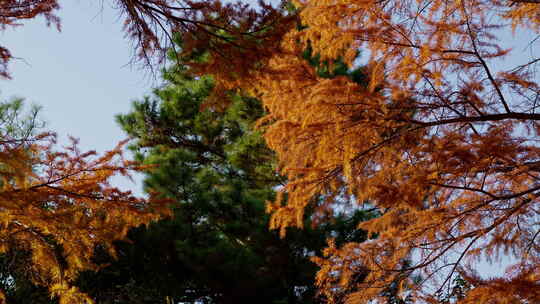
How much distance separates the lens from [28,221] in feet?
13.7

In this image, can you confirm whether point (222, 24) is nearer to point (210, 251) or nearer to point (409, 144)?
point (409, 144)

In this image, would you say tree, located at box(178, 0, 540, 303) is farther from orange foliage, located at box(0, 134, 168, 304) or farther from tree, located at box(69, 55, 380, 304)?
tree, located at box(69, 55, 380, 304)

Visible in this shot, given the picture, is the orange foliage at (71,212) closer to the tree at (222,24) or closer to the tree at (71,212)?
the tree at (71,212)

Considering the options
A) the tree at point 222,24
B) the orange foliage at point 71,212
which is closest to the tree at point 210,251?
the orange foliage at point 71,212

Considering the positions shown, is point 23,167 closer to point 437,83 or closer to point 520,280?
point 437,83

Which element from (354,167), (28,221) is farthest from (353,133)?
(28,221)

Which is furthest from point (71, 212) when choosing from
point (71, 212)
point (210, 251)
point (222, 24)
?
point (210, 251)

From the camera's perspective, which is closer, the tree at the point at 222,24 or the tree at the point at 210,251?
the tree at the point at 222,24

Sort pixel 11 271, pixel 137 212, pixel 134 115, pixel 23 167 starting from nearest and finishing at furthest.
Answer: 1. pixel 23 167
2. pixel 137 212
3. pixel 11 271
4. pixel 134 115

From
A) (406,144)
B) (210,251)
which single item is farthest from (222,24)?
(210,251)

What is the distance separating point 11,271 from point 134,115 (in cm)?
524

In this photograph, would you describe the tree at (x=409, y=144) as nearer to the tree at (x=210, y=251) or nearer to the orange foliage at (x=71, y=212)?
the orange foliage at (x=71, y=212)

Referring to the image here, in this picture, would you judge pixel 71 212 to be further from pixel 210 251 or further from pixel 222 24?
pixel 210 251

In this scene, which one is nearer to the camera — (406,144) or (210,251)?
(406,144)
